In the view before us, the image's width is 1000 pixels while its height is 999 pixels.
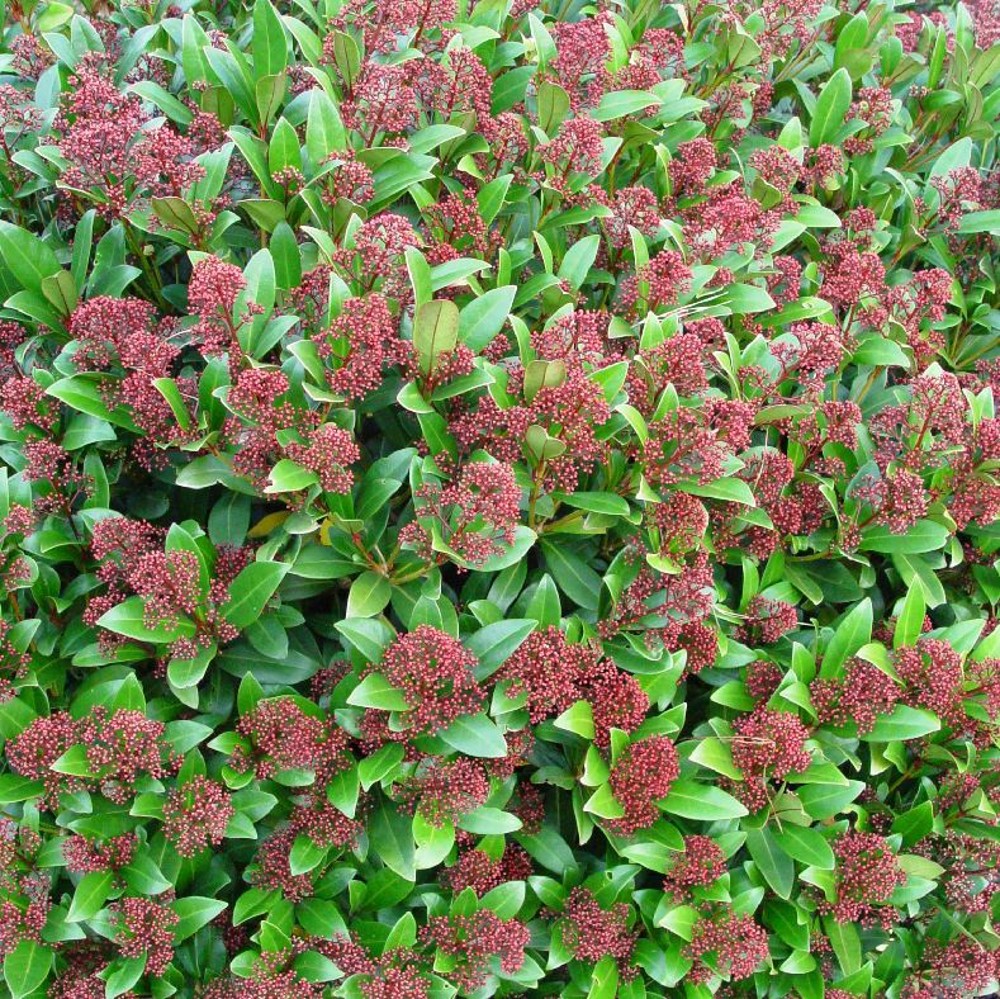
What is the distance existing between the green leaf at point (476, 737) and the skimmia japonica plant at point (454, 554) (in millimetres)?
16

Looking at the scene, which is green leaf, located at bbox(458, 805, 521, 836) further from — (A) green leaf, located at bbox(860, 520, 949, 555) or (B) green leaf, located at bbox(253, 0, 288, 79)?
(B) green leaf, located at bbox(253, 0, 288, 79)

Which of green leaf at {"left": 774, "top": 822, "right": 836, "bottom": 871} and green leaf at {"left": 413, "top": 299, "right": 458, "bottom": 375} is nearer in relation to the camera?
green leaf at {"left": 413, "top": 299, "right": 458, "bottom": 375}

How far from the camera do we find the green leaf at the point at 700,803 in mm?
3127

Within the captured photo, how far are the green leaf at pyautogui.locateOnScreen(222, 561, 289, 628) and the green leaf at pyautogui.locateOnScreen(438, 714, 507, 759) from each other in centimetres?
64

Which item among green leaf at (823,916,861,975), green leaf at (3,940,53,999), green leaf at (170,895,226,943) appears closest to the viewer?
green leaf at (3,940,53,999)

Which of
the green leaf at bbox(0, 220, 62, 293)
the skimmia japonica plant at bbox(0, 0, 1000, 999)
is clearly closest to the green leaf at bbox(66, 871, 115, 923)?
the skimmia japonica plant at bbox(0, 0, 1000, 999)

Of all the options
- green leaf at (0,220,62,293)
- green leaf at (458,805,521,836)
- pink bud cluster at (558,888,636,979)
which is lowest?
pink bud cluster at (558,888,636,979)

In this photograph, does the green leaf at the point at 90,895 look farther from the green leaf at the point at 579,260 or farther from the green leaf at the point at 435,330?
the green leaf at the point at 579,260

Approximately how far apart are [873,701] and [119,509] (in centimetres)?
252

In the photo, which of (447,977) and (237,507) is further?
(237,507)

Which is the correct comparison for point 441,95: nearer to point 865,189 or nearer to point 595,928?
point 865,189

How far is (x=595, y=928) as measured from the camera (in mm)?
3137

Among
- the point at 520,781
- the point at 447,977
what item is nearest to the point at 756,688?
the point at 520,781

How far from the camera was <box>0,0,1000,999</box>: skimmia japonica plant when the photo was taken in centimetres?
296
